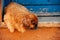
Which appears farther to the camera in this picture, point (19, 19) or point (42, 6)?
point (42, 6)

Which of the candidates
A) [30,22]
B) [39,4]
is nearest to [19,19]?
[30,22]

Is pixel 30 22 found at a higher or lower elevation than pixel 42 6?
lower

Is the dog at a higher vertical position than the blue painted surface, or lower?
lower

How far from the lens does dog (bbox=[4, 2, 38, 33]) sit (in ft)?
6.43

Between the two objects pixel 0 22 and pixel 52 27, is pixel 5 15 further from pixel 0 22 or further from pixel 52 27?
pixel 52 27

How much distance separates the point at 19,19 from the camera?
1.96 metres

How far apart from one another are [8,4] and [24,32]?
1.29 feet

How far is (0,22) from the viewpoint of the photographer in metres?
2.08

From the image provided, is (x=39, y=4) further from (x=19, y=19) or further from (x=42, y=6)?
(x=19, y=19)

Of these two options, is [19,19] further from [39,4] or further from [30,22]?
[39,4]

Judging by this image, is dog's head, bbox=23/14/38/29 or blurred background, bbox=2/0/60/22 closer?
dog's head, bbox=23/14/38/29

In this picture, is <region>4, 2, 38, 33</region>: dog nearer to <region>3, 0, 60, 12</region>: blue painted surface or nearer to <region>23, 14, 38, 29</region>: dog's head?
<region>23, 14, 38, 29</region>: dog's head

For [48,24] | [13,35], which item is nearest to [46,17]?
[48,24]

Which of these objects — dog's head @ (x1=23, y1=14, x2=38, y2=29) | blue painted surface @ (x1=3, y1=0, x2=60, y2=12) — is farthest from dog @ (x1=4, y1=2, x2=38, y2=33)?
blue painted surface @ (x1=3, y1=0, x2=60, y2=12)
